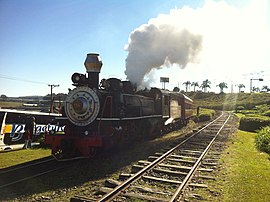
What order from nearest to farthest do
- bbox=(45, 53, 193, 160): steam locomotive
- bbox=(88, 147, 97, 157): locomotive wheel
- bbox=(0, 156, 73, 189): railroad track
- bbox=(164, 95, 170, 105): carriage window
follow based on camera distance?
bbox=(0, 156, 73, 189): railroad track < bbox=(45, 53, 193, 160): steam locomotive < bbox=(88, 147, 97, 157): locomotive wheel < bbox=(164, 95, 170, 105): carriage window

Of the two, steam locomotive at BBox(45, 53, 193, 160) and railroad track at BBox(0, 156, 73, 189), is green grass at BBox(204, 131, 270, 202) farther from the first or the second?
railroad track at BBox(0, 156, 73, 189)


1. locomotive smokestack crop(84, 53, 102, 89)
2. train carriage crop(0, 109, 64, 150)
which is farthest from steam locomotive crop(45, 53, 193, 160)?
train carriage crop(0, 109, 64, 150)

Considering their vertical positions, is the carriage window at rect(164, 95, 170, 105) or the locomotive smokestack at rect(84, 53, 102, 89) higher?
the locomotive smokestack at rect(84, 53, 102, 89)

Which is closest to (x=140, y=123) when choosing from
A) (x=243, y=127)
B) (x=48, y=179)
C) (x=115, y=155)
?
(x=115, y=155)

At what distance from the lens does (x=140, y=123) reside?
1410 centimetres

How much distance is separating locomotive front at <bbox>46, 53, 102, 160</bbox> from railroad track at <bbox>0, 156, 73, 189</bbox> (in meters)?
0.64

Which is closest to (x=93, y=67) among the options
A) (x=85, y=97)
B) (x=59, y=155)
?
(x=85, y=97)

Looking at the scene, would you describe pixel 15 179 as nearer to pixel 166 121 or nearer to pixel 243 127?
pixel 166 121

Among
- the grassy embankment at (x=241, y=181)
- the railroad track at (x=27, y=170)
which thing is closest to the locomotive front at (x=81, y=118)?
the railroad track at (x=27, y=170)

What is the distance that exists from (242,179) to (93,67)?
716 centimetres

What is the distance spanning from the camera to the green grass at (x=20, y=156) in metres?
9.90

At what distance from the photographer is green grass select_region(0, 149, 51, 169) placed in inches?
390

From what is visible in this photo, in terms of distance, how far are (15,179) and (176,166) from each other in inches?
205

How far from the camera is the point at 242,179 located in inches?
306
